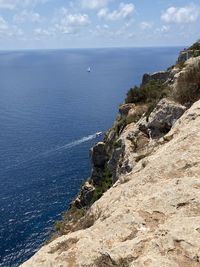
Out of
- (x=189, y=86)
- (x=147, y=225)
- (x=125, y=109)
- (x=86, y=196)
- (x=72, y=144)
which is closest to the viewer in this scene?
(x=147, y=225)

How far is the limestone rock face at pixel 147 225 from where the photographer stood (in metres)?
13.2

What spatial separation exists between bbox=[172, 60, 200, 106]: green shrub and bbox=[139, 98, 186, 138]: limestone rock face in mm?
862

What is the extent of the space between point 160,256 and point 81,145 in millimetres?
140143

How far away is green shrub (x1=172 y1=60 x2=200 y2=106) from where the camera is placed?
113ft

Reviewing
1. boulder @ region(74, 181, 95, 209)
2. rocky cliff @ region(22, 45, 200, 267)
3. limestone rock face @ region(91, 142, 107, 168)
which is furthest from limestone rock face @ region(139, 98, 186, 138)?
boulder @ region(74, 181, 95, 209)

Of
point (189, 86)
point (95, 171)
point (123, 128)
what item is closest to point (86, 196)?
point (95, 171)

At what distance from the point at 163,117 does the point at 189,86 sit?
13.4 ft

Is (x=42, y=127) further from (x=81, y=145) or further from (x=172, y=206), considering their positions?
(x=172, y=206)

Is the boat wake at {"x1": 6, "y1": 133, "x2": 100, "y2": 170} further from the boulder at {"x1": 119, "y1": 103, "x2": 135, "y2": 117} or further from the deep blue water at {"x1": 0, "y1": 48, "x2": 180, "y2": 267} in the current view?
the boulder at {"x1": 119, "y1": 103, "x2": 135, "y2": 117}

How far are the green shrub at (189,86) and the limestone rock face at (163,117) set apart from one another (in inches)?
33.9

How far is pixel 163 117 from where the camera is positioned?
3694cm

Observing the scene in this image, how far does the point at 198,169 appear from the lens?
17438 mm

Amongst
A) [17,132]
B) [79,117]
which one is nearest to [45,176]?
[17,132]

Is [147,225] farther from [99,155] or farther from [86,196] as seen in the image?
[99,155]
